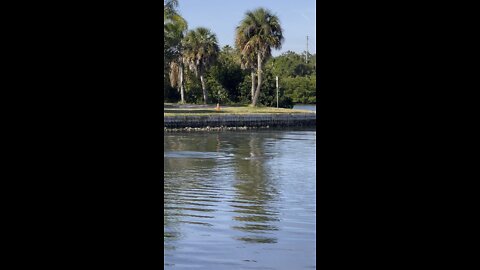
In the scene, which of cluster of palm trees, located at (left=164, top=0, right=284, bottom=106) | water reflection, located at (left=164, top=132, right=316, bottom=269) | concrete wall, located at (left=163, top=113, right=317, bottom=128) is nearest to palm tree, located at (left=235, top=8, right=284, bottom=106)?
cluster of palm trees, located at (left=164, top=0, right=284, bottom=106)

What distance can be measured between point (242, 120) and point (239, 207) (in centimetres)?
1852

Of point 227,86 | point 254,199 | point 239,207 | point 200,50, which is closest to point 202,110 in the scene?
point 200,50

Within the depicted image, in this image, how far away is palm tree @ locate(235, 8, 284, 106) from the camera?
35.0 m

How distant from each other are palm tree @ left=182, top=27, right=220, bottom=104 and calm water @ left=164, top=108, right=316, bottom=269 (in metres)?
14.4

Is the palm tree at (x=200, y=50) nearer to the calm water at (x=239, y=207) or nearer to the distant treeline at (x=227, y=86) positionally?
the distant treeline at (x=227, y=86)

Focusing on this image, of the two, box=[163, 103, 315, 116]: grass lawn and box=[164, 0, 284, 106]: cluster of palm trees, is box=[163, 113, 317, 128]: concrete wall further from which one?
box=[164, 0, 284, 106]: cluster of palm trees

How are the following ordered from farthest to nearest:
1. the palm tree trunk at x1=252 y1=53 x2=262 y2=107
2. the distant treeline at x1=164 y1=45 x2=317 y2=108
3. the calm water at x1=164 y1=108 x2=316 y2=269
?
the distant treeline at x1=164 y1=45 x2=317 y2=108 → the palm tree trunk at x1=252 y1=53 x2=262 y2=107 → the calm water at x1=164 y1=108 x2=316 y2=269

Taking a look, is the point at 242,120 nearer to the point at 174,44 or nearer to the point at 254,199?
the point at 174,44

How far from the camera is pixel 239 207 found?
10.3 m
